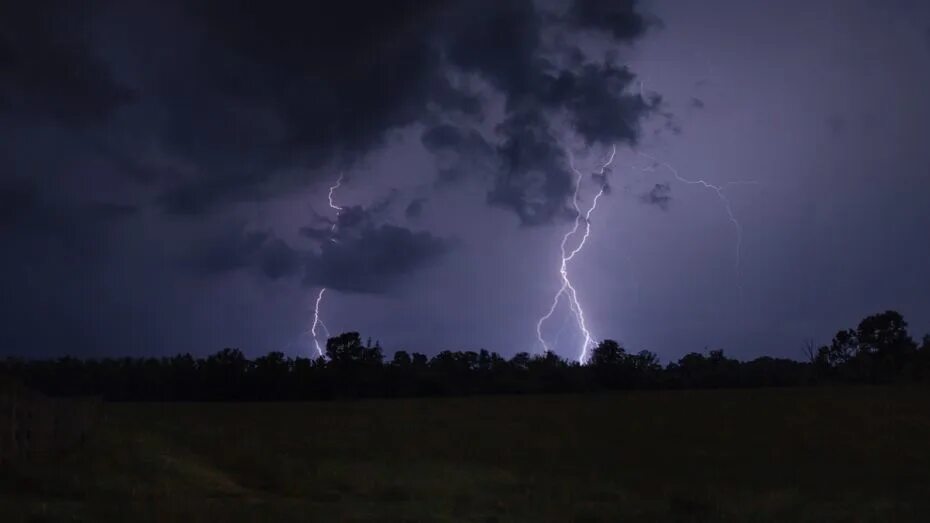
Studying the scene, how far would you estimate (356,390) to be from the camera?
8531 centimetres

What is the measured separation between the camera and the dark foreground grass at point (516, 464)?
19281mm

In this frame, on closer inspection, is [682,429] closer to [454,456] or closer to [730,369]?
[454,456]

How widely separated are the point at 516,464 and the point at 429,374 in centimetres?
5880

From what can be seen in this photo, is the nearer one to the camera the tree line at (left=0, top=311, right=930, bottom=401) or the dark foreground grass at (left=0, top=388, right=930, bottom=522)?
the dark foreground grass at (left=0, top=388, right=930, bottom=522)

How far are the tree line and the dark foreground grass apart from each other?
30.0m

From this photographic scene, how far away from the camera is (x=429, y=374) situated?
90.8 m

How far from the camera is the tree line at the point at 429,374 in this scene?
85062mm

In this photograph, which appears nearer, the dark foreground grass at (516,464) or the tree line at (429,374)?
the dark foreground grass at (516,464)

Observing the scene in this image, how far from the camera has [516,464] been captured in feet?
106

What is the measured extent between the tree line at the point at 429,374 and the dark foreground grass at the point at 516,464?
30039 mm

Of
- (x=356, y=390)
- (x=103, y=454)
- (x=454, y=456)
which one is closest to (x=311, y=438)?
(x=454, y=456)

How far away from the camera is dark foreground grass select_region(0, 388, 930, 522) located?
63.3ft

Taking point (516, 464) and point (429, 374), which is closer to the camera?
point (516, 464)

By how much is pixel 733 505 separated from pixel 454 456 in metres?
14.0
